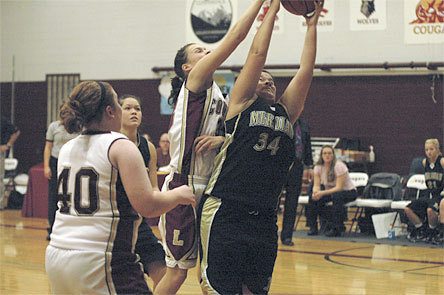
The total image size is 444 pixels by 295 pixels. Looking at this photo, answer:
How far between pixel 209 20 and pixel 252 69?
1162cm

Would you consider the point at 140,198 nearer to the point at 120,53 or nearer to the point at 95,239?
the point at 95,239

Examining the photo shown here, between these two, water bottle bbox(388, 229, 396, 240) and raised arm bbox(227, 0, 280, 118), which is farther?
water bottle bbox(388, 229, 396, 240)

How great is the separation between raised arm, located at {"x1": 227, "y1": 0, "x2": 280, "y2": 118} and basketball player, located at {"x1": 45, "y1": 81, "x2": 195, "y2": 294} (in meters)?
0.73

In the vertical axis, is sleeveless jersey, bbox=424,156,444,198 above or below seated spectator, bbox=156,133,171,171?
below

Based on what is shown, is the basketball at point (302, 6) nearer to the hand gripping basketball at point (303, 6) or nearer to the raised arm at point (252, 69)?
the hand gripping basketball at point (303, 6)

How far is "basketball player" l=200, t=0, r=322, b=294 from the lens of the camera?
3752mm

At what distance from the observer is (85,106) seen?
3242 mm

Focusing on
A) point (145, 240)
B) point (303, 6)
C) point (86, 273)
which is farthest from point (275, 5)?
point (145, 240)

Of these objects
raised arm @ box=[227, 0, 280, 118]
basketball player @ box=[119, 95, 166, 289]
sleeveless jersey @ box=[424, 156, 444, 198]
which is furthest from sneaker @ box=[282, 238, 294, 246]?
raised arm @ box=[227, 0, 280, 118]

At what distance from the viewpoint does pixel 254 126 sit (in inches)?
147

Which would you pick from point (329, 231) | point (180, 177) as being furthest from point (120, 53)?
point (180, 177)

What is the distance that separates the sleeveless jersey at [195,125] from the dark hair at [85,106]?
83cm

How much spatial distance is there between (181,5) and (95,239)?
1296 cm

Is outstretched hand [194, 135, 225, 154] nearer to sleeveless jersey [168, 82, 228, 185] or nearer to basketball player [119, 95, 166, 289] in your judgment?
sleeveless jersey [168, 82, 228, 185]
